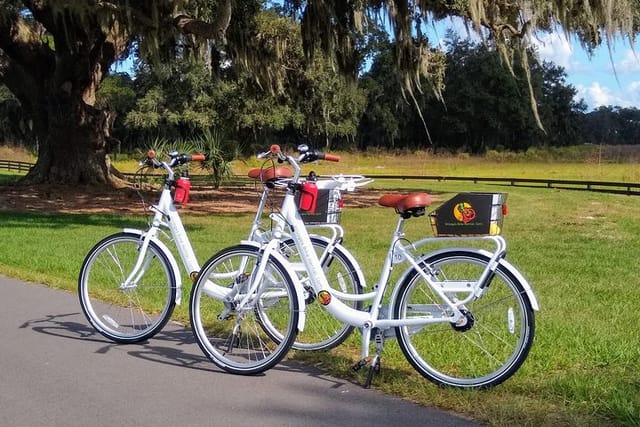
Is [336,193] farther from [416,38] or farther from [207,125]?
[207,125]

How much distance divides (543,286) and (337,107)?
45366 millimetres

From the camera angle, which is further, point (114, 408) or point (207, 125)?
point (207, 125)

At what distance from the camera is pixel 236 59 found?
20.8 meters

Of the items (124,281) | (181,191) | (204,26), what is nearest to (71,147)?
(204,26)

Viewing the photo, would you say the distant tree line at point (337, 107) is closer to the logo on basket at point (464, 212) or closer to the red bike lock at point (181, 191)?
the red bike lock at point (181, 191)

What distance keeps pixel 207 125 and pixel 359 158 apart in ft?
48.8

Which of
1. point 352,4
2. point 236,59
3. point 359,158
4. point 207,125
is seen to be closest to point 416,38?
point 352,4

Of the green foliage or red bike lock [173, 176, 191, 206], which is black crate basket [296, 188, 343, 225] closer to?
red bike lock [173, 176, 191, 206]

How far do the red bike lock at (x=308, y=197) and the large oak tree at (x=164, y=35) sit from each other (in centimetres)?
1101

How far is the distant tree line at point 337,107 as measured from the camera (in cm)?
3230

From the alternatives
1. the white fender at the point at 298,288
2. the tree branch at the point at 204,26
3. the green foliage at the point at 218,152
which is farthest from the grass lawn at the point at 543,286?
the green foliage at the point at 218,152

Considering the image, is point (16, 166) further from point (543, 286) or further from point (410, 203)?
point (410, 203)

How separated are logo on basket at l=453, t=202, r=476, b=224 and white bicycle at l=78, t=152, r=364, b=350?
1.00m

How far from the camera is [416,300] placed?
4.59m
